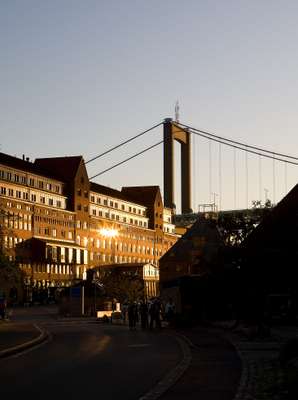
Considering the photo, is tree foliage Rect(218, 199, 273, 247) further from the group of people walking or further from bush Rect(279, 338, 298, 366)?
bush Rect(279, 338, 298, 366)

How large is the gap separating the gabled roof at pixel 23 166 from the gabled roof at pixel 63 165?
1.74m

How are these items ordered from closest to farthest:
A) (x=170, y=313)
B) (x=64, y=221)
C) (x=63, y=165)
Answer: (x=170, y=313)
(x=64, y=221)
(x=63, y=165)

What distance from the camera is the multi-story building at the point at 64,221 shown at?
13538 centimetres

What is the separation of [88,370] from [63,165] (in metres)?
141

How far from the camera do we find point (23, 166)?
144250 millimetres

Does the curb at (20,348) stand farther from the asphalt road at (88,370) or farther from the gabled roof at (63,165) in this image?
the gabled roof at (63,165)

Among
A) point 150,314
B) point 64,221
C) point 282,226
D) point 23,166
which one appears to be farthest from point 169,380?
point 64,221

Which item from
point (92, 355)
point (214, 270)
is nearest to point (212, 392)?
point (92, 355)

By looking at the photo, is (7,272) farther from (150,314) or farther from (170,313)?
(170,313)

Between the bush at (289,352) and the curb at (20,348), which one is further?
the curb at (20,348)

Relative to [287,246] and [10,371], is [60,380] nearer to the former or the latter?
[10,371]

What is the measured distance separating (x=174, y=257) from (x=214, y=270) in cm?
7806

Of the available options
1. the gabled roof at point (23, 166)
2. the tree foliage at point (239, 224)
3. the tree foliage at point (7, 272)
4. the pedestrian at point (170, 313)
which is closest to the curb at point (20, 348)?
the pedestrian at point (170, 313)

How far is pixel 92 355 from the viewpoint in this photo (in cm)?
2759
